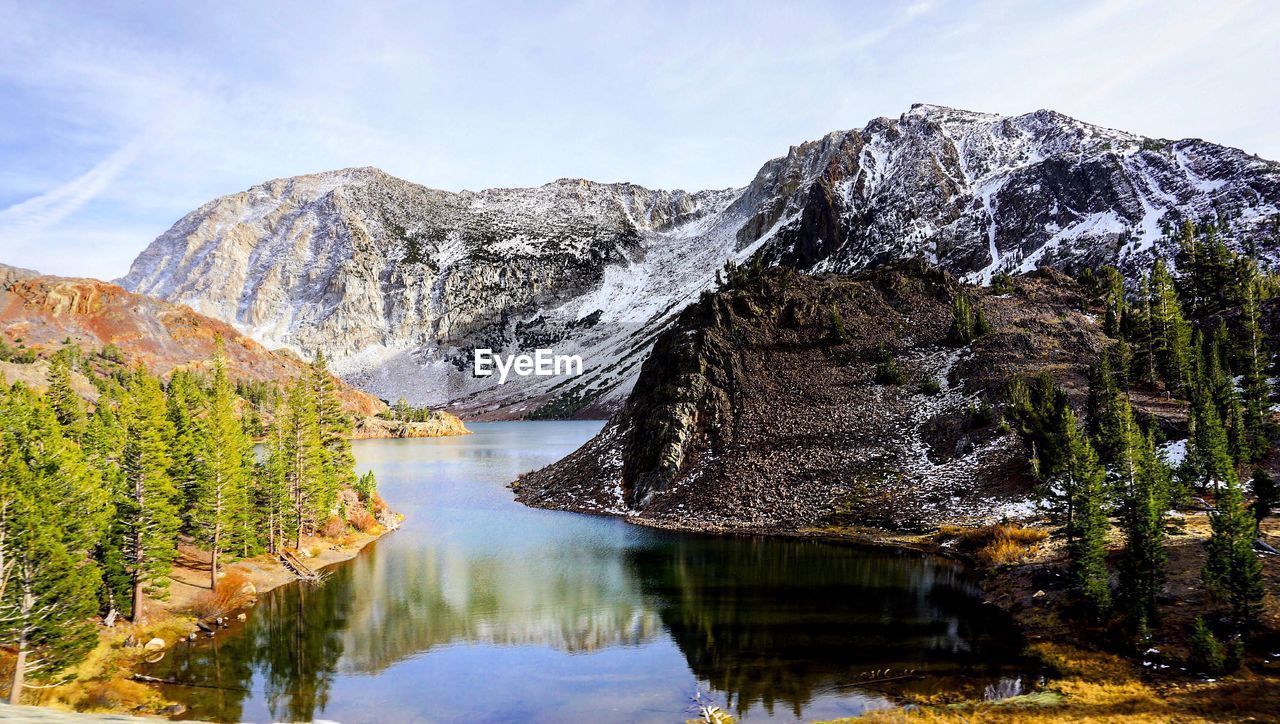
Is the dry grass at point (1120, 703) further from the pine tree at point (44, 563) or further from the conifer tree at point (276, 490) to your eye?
the conifer tree at point (276, 490)

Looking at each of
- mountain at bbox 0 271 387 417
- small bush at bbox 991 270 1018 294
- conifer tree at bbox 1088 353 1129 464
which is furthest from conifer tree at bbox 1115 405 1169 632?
mountain at bbox 0 271 387 417

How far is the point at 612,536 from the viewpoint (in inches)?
2351

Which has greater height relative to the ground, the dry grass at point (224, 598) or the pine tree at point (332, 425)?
the pine tree at point (332, 425)

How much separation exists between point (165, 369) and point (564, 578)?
165 m

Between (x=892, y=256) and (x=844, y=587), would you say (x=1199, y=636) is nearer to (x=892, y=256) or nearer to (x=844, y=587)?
(x=844, y=587)

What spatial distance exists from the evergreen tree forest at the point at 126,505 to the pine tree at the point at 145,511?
6cm

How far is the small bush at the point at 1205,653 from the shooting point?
25.9m

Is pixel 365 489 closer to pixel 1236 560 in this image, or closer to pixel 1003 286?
pixel 1236 560

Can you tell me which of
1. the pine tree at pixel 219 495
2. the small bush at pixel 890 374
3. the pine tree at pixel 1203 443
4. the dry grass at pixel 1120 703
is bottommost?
the dry grass at pixel 1120 703

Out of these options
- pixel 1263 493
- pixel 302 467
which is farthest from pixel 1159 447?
pixel 302 467

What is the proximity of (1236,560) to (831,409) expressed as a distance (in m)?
43.9

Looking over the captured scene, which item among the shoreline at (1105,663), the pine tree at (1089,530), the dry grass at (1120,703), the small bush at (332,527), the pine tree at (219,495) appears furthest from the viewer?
the small bush at (332,527)

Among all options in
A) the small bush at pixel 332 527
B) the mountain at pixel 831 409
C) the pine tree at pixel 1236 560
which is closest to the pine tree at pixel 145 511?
the small bush at pixel 332 527

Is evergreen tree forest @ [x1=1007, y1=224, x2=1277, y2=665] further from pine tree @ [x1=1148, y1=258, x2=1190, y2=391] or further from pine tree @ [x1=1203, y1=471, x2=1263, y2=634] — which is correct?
pine tree @ [x1=1148, y1=258, x2=1190, y2=391]
